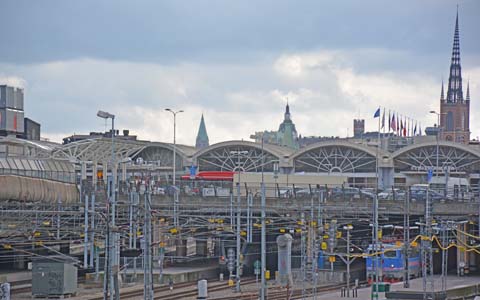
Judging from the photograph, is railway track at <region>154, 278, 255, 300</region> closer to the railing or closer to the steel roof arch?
the railing

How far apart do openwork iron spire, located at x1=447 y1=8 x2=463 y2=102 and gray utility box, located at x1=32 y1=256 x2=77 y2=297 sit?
13603cm

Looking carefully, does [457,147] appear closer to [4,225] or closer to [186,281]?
[186,281]

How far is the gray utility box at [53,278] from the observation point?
46250mm

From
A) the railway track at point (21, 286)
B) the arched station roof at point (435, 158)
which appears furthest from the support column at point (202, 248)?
the arched station roof at point (435, 158)

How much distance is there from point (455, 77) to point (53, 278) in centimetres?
15138

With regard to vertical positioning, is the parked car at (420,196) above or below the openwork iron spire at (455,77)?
below

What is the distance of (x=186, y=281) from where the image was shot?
187 ft

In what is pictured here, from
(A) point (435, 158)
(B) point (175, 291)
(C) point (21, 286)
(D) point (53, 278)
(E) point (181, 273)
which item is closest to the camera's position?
(D) point (53, 278)

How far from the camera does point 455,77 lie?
189 metres

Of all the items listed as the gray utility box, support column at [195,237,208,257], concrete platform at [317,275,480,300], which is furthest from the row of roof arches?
the gray utility box

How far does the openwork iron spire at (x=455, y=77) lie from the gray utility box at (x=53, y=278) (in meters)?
136

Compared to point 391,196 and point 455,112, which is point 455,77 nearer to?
point 455,112

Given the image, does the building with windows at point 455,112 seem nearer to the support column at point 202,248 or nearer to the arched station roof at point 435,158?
the arched station roof at point 435,158

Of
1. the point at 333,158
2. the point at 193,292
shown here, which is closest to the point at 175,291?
the point at 193,292
